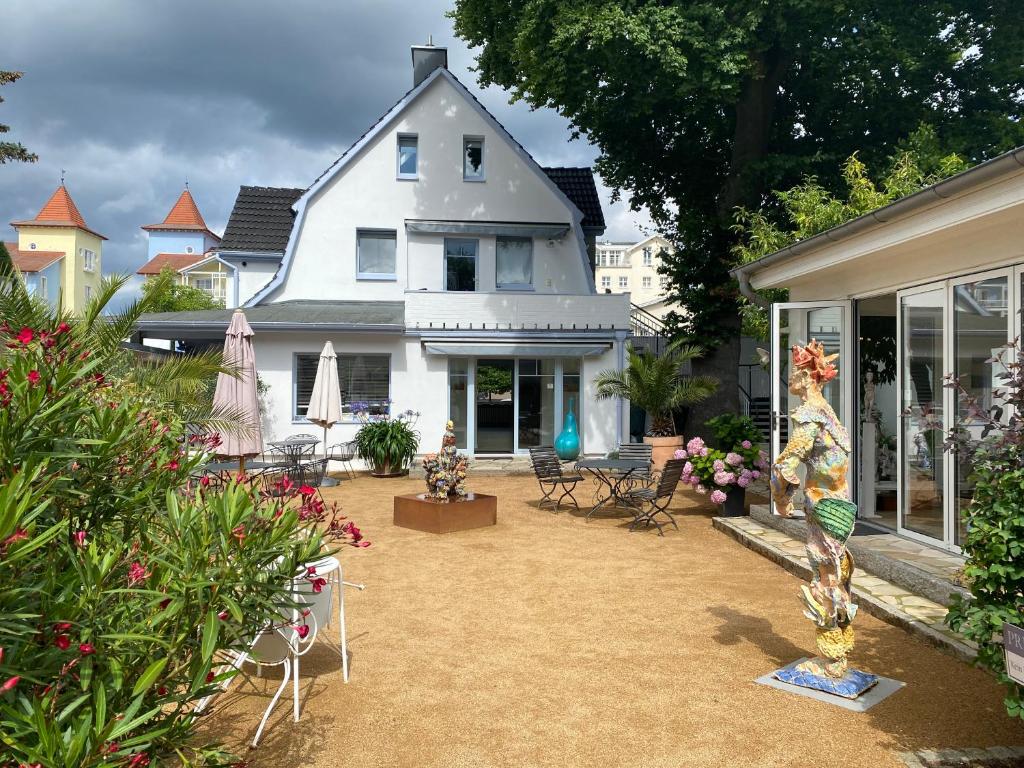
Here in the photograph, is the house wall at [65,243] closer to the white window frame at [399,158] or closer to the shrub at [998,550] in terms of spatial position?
the white window frame at [399,158]

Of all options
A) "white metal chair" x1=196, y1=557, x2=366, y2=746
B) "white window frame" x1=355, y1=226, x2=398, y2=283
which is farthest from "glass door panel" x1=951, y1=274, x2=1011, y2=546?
"white window frame" x1=355, y1=226, x2=398, y2=283

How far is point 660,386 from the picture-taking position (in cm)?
1561

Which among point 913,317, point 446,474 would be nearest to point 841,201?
point 913,317

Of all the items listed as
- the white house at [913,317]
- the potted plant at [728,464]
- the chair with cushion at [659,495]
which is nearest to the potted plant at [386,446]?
the chair with cushion at [659,495]

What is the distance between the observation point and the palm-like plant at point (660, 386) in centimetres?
1562

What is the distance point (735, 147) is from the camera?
→ 16203 millimetres

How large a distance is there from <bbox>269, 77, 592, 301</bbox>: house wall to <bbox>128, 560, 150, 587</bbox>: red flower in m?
16.3

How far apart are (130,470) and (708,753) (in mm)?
3009

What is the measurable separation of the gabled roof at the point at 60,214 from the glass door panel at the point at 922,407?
69.2 m

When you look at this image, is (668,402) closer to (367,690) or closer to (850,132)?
(850,132)

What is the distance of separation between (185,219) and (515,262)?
6424 centimetres

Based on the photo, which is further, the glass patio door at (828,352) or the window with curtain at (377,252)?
the window with curtain at (377,252)

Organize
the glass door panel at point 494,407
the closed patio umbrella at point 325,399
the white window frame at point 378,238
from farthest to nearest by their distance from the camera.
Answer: the white window frame at point 378,238
the glass door panel at point 494,407
the closed patio umbrella at point 325,399

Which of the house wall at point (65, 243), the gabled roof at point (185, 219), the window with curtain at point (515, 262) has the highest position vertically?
the gabled roof at point (185, 219)
